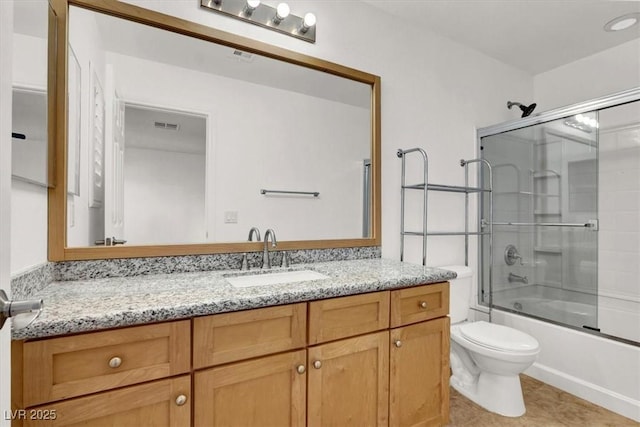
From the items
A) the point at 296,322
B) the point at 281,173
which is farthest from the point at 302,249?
the point at 296,322

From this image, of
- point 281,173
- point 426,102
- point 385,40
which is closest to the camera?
point 281,173

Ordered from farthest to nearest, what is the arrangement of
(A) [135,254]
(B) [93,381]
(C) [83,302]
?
(A) [135,254]
(C) [83,302]
(B) [93,381]

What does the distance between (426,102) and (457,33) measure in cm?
60

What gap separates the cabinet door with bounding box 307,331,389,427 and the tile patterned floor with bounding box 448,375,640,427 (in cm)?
68

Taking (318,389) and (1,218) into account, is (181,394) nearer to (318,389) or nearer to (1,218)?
(318,389)

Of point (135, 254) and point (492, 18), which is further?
point (492, 18)

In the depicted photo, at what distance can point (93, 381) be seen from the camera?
0.87 metres

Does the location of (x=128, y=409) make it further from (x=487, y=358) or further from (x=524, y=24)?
(x=524, y=24)

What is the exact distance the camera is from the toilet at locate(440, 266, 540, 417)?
171cm

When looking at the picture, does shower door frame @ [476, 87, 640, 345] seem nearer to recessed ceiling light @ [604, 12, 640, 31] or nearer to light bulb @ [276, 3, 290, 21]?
recessed ceiling light @ [604, 12, 640, 31]

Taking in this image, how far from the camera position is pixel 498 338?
187 centimetres

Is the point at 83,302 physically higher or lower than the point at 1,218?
lower

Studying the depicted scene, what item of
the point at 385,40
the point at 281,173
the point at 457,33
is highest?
the point at 457,33

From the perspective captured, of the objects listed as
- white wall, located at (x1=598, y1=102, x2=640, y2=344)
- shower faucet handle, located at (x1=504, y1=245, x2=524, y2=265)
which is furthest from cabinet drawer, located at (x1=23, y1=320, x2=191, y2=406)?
white wall, located at (x1=598, y1=102, x2=640, y2=344)
